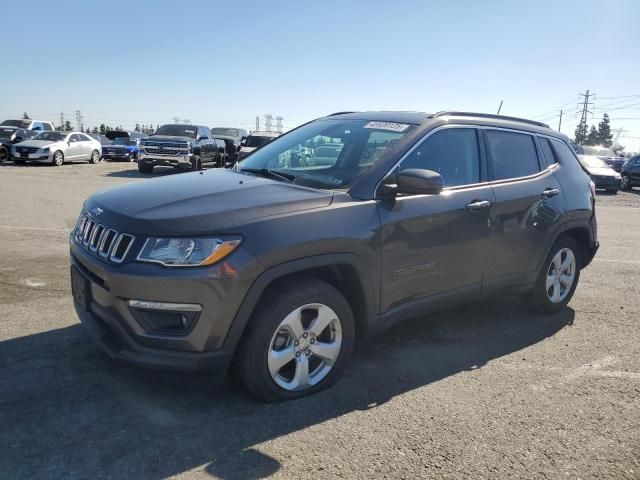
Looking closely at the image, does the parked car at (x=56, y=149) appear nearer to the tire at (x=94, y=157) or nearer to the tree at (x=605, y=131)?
the tire at (x=94, y=157)

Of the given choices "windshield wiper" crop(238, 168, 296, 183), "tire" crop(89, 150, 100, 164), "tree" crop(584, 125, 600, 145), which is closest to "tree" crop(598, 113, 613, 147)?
"tree" crop(584, 125, 600, 145)

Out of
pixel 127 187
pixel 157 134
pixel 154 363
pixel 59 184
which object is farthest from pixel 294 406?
pixel 157 134

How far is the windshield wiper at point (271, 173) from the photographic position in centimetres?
400

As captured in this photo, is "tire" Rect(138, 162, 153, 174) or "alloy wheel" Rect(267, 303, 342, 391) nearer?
"alloy wheel" Rect(267, 303, 342, 391)

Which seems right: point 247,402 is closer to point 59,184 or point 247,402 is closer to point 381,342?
point 381,342

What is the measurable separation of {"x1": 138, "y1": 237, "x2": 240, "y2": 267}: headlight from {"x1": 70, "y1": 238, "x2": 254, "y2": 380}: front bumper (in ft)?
Answer: 0.12

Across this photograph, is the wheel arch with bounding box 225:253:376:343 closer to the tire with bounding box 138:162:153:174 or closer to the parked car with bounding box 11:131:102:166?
the tire with bounding box 138:162:153:174

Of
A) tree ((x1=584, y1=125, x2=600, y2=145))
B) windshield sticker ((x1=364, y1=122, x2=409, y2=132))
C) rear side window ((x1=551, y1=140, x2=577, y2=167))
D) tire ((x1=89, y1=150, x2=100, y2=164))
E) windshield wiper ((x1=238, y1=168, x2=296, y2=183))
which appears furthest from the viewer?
tree ((x1=584, y1=125, x2=600, y2=145))

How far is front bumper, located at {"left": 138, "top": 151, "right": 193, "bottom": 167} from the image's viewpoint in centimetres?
1970

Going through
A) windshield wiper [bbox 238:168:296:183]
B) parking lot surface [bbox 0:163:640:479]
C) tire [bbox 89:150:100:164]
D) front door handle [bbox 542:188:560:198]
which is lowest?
parking lot surface [bbox 0:163:640:479]

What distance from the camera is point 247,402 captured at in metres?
3.40

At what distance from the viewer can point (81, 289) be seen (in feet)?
11.4

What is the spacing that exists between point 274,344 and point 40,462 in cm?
132

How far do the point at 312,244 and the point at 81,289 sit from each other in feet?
4.79
